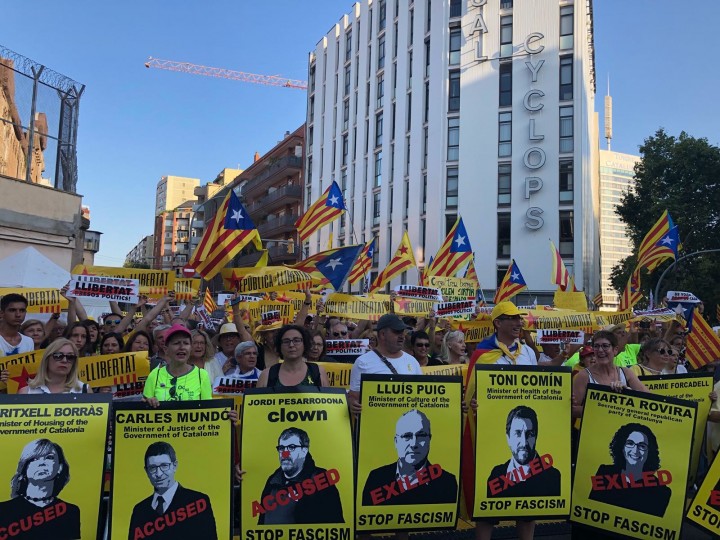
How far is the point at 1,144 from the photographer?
42.7ft

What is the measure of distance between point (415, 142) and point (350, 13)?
17.7 meters

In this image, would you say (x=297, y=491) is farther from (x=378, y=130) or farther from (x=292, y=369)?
(x=378, y=130)

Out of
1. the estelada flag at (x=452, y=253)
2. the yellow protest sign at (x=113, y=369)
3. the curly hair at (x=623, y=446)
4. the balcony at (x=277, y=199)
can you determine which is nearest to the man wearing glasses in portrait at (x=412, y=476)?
the curly hair at (x=623, y=446)

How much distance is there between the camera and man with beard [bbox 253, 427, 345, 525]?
4.11 m

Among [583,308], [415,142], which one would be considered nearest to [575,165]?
[415,142]

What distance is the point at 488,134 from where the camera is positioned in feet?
126

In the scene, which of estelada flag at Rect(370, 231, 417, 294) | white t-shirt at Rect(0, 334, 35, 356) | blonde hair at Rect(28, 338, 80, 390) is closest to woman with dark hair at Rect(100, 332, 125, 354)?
white t-shirt at Rect(0, 334, 35, 356)

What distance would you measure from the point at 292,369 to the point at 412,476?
118 cm

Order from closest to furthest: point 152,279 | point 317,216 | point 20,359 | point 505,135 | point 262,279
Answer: point 20,359, point 152,279, point 262,279, point 317,216, point 505,135

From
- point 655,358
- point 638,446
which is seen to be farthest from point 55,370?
point 655,358

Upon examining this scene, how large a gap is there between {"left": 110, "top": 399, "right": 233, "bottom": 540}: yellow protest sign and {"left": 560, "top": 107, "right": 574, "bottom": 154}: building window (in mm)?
35832

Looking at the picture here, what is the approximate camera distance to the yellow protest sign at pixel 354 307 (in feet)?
31.9

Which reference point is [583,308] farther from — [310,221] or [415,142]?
[415,142]

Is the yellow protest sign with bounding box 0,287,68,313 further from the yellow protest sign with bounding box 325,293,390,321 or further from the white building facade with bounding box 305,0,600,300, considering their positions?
the white building facade with bounding box 305,0,600,300
